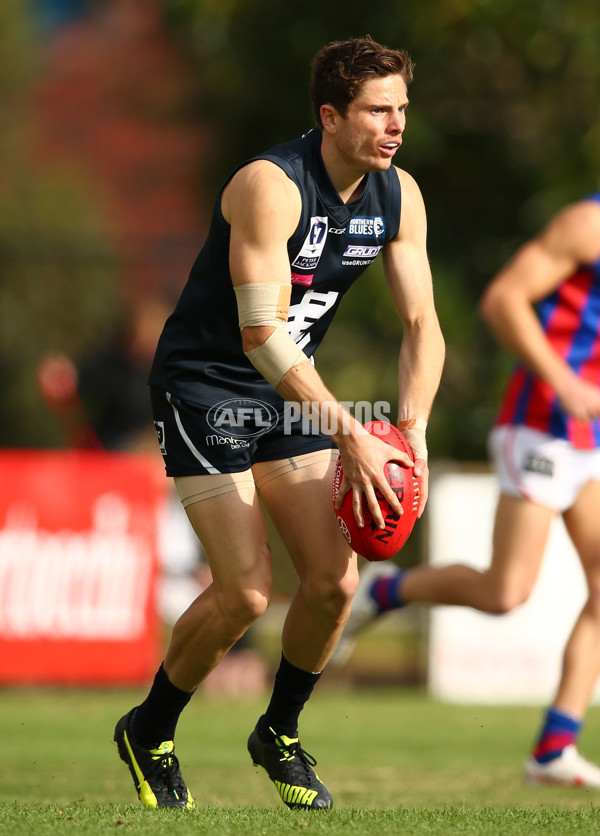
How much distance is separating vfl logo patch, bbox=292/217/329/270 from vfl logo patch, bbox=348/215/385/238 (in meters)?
0.11

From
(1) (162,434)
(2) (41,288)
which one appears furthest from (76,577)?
(2) (41,288)

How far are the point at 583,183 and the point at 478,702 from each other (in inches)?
269

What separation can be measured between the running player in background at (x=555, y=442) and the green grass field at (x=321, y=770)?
1.44 ft

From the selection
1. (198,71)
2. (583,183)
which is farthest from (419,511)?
(198,71)

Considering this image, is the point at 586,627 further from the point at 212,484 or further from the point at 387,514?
the point at 212,484

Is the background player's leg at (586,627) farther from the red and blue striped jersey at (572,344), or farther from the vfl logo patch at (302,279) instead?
the vfl logo patch at (302,279)

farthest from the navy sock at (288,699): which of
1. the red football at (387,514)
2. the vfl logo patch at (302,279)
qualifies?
the vfl logo patch at (302,279)

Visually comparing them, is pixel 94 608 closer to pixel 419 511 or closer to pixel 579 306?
pixel 579 306

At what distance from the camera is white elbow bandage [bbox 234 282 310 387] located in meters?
4.23

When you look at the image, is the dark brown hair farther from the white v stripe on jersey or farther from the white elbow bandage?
the white v stripe on jersey

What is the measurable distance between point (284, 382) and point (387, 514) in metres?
0.54

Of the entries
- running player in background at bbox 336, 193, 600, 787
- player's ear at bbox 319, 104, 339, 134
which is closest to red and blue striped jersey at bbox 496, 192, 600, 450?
running player in background at bbox 336, 193, 600, 787

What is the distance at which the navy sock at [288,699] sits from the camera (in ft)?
15.8

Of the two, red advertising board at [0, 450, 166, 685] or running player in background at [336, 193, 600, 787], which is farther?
red advertising board at [0, 450, 166, 685]
